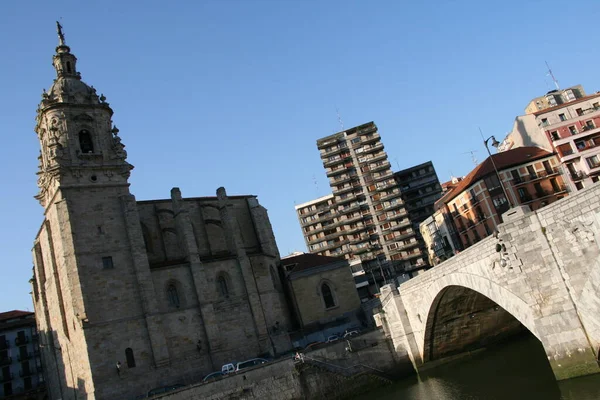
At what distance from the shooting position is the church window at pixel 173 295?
139 feet

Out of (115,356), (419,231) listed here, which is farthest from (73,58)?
(419,231)

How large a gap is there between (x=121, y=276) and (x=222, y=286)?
943 centimetres

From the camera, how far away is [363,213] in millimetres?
83938

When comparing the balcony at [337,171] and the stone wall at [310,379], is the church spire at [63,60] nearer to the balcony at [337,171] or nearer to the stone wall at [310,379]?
the stone wall at [310,379]

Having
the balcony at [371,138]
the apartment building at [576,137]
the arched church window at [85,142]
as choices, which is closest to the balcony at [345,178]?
the balcony at [371,138]

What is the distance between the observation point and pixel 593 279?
19.8 metres

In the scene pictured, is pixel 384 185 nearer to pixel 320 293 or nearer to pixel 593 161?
pixel 593 161

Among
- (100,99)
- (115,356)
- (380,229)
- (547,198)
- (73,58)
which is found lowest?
(115,356)

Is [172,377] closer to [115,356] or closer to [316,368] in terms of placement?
[115,356]

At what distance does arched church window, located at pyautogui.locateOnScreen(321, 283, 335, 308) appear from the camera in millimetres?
50625

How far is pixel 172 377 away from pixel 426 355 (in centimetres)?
1866

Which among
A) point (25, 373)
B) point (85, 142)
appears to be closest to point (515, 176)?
point (85, 142)

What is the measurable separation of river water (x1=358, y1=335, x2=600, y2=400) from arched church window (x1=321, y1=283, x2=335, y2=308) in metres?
14.8

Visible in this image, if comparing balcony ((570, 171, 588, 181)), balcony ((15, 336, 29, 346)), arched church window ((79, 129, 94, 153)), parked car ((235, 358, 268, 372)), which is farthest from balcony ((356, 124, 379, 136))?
balcony ((15, 336, 29, 346))
